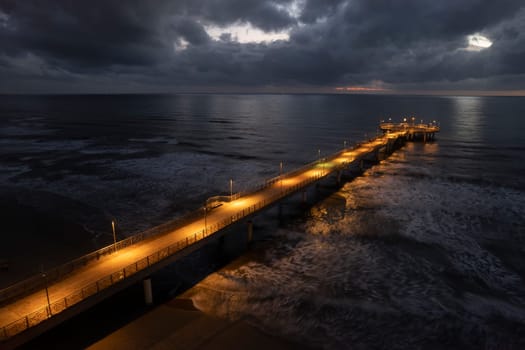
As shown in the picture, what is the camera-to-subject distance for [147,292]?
2564 cm

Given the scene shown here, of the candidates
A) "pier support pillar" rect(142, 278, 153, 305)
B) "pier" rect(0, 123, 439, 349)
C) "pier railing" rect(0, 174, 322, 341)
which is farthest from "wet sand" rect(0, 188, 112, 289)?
"pier railing" rect(0, 174, 322, 341)

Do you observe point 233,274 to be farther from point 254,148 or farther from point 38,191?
point 254,148

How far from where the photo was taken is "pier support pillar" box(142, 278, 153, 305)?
25.5 meters

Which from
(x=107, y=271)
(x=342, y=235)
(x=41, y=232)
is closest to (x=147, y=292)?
(x=107, y=271)

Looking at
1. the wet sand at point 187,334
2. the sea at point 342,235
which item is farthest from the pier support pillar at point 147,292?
the sea at point 342,235

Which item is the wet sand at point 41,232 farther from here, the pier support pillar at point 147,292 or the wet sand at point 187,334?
the wet sand at point 187,334

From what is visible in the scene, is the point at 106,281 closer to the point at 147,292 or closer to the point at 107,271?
the point at 107,271

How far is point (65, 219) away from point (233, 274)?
25.4 meters

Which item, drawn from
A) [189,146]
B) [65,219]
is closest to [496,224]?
[65,219]

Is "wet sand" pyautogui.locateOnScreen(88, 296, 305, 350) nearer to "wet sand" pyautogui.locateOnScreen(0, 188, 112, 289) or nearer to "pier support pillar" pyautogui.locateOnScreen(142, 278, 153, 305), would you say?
"pier support pillar" pyautogui.locateOnScreen(142, 278, 153, 305)

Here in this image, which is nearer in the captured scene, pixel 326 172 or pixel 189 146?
pixel 326 172

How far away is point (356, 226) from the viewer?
41844 millimetres

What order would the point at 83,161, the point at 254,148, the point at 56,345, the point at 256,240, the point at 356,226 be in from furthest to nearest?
the point at 254,148 < the point at 83,161 < the point at 356,226 < the point at 256,240 < the point at 56,345

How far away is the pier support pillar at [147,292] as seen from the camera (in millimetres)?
25531
